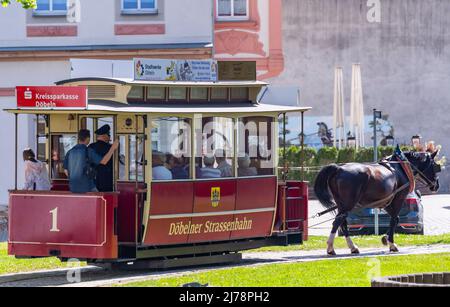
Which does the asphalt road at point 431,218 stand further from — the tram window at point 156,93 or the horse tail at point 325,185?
the tram window at point 156,93

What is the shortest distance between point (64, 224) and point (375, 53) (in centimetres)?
3767

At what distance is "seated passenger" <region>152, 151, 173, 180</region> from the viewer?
18891 mm

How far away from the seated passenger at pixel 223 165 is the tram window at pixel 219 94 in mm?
861

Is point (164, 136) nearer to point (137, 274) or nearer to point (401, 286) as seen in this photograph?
point (137, 274)

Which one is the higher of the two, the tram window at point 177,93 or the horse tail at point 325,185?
the tram window at point 177,93

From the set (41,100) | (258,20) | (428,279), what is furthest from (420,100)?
(428,279)

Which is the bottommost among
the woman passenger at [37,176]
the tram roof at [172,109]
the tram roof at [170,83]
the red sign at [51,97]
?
the woman passenger at [37,176]

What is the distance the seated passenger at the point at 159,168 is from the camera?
62.0 feet

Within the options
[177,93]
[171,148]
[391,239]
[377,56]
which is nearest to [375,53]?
[377,56]

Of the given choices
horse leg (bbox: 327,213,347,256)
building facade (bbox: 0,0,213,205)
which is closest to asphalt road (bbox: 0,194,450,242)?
horse leg (bbox: 327,213,347,256)

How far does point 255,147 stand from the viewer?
20.7 m

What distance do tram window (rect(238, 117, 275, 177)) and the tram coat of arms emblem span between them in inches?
24.4

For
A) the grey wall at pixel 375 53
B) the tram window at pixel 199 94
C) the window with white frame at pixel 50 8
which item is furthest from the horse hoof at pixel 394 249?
the grey wall at pixel 375 53

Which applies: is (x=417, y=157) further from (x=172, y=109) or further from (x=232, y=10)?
(x=232, y=10)
